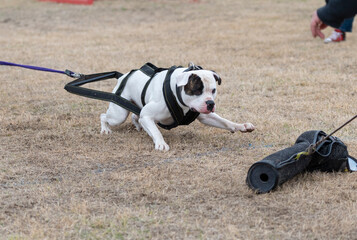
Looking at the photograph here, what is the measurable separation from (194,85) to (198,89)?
45 mm

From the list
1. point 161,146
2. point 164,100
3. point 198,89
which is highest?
point 198,89

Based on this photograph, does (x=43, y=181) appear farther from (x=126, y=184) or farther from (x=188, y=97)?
(x=188, y=97)

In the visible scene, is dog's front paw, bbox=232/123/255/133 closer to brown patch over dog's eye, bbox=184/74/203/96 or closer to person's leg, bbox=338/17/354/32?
brown patch over dog's eye, bbox=184/74/203/96

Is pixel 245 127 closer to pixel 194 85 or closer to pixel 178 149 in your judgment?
pixel 178 149

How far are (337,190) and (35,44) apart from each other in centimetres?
835

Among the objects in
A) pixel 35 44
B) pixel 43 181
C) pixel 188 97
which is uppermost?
pixel 188 97

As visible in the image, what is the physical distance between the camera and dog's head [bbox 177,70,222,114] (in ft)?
14.3

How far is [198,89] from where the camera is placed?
4.38 meters

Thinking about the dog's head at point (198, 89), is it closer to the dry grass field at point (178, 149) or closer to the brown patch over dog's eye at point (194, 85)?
the brown patch over dog's eye at point (194, 85)

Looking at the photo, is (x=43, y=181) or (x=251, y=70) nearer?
(x=43, y=181)

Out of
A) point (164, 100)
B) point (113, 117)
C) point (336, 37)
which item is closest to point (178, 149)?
point (164, 100)

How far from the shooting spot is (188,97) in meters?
4.42

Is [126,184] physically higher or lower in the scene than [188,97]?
lower

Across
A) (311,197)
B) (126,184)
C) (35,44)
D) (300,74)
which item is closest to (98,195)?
(126,184)
